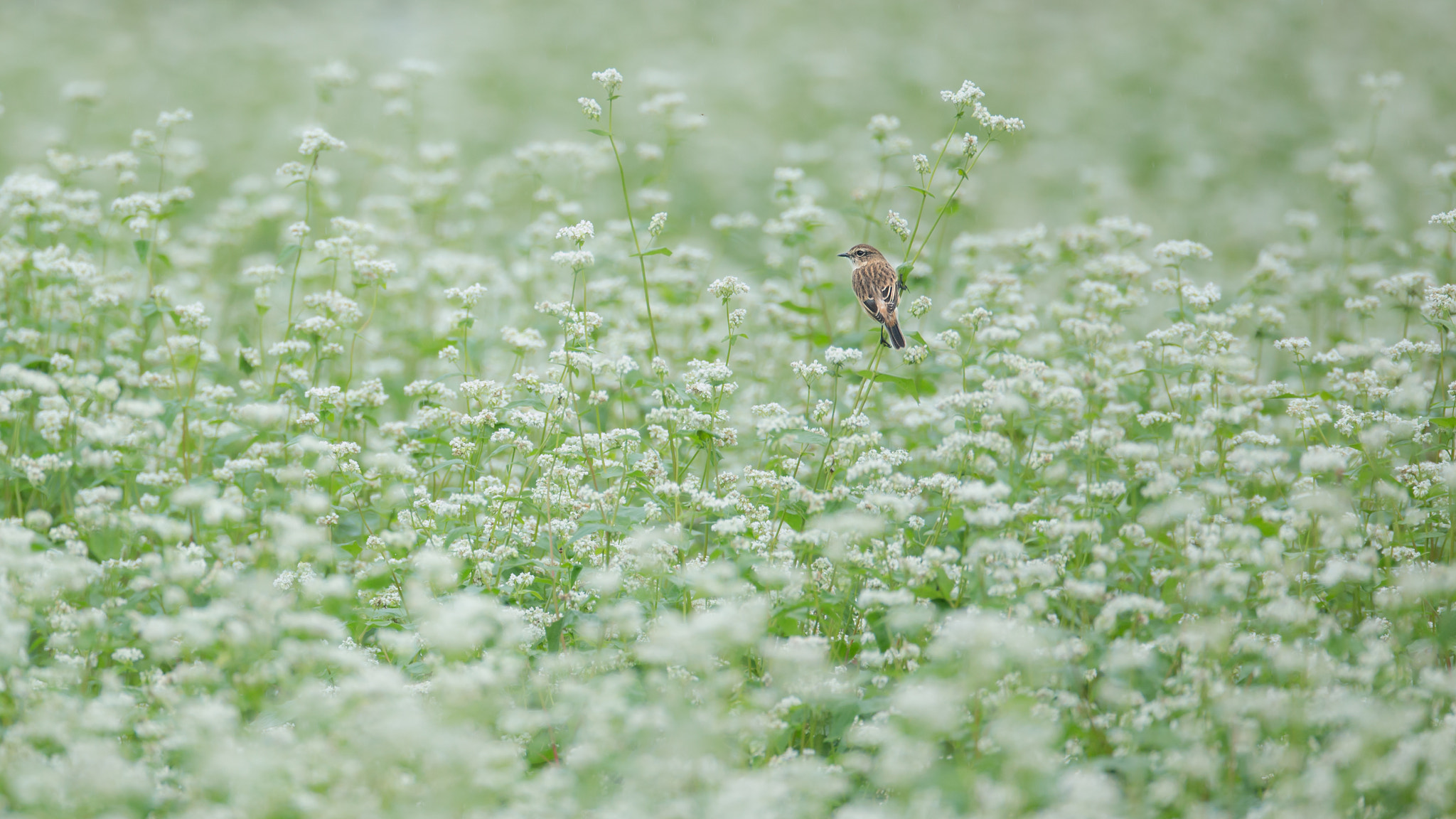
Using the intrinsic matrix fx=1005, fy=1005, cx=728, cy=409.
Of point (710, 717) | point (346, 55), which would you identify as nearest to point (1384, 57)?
point (346, 55)

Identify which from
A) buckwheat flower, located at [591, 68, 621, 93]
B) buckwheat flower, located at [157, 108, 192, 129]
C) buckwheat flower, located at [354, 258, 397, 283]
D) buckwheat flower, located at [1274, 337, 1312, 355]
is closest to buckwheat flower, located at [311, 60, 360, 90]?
buckwheat flower, located at [157, 108, 192, 129]

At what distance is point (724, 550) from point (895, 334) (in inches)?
55.4

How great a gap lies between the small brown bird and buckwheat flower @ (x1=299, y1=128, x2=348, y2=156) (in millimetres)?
2763

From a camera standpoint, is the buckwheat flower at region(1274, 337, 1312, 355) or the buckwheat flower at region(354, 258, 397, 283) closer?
the buckwheat flower at region(1274, 337, 1312, 355)

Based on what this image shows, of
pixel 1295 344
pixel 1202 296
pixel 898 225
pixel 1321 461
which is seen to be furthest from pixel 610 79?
pixel 1295 344

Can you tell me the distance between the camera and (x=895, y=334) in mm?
4855

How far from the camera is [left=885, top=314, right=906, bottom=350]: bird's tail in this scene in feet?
15.8

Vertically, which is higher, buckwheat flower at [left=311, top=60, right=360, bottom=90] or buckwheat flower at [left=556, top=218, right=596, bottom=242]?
buckwheat flower at [left=311, top=60, right=360, bottom=90]

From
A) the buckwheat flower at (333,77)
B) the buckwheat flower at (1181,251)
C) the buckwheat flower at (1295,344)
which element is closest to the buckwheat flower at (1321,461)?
the buckwheat flower at (1295,344)

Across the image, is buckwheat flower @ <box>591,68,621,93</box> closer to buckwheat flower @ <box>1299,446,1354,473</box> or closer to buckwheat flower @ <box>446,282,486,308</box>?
buckwheat flower @ <box>446,282,486,308</box>

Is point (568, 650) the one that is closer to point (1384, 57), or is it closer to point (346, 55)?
point (346, 55)

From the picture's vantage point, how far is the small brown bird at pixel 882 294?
489cm

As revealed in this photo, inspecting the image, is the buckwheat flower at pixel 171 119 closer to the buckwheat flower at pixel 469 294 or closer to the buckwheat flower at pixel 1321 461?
the buckwheat flower at pixel 469 294

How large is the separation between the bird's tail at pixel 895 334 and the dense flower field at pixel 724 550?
9 cm
